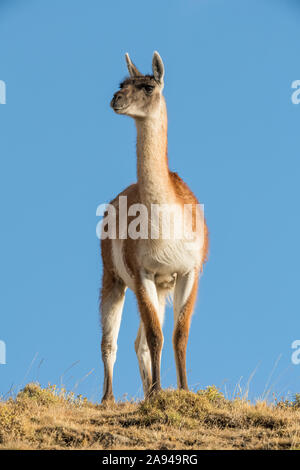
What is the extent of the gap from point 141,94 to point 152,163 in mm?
874

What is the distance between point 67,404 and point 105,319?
1581 millimetres

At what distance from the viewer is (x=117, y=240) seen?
32.1 feet

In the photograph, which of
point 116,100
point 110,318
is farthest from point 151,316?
point 116,100

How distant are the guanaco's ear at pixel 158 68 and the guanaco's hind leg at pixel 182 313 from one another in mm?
2447

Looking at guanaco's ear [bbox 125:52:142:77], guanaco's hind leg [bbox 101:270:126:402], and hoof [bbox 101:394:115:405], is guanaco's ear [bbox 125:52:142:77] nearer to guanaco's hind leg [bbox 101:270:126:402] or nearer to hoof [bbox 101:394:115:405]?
guanaco's hind leg [bbox 101:270:126:402]

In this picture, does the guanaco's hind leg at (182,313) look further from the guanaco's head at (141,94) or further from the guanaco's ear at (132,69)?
the guanaco's ear at (132,69)

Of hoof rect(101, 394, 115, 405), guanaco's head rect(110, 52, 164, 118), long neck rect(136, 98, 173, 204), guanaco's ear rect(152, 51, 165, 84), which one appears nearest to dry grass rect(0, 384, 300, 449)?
hoof rect(101, 394, 115, 405)

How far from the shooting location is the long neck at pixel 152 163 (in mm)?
8680

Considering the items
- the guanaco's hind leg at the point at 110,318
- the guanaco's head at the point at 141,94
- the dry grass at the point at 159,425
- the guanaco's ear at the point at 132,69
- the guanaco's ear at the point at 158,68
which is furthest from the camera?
the guanaco's hind leg at the point at 110,318

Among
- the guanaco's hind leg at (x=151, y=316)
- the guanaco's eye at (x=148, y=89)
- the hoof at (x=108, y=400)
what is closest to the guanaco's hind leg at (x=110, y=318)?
the hoof at (x=108, y=400)

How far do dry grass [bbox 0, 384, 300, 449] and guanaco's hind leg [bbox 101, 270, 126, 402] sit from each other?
1.43 m
